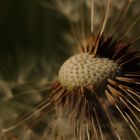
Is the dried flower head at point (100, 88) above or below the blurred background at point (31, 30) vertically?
below

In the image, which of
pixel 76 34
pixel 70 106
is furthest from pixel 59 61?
pixel 70 106

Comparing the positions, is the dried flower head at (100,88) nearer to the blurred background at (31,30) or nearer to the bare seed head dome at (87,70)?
the bare seed head dome at (87,70)

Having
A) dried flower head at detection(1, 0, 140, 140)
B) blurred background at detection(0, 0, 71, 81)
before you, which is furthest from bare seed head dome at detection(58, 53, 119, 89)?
blurred background at detection(0, 0, 71, 81)

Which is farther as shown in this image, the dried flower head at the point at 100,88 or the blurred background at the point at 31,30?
the blurred background at the point at 31,30

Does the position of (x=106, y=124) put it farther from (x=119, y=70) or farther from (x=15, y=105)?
(x=15, y=105)

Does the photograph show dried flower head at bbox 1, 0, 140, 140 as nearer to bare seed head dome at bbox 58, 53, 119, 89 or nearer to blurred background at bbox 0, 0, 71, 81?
bare seed head dome at bbox 58, 53, 119, 89

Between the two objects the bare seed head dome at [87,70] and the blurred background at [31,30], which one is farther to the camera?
the blurred background at [31,30]

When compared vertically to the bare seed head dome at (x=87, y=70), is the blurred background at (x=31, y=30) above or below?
above

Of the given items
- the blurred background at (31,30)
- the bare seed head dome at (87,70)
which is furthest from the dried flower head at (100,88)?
the blurred background at (31,30)
